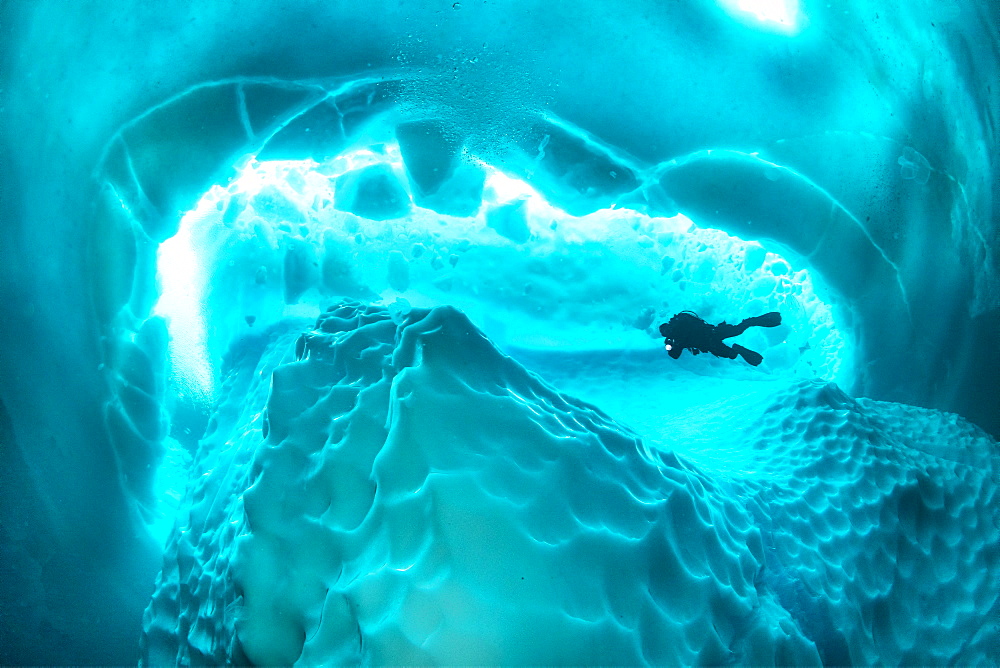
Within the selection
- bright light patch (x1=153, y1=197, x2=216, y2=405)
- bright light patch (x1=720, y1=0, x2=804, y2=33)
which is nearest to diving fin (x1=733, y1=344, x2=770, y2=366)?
bright light patch (x1=720, y1=0, x2=804, y2=33)

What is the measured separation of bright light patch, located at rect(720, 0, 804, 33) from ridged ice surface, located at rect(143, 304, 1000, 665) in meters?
1.63

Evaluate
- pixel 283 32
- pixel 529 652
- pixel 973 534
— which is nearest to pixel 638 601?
pixel 529 652

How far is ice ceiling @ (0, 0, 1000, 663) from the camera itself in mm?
2062

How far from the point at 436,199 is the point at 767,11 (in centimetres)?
151

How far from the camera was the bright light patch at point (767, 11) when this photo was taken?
2182 millimetres

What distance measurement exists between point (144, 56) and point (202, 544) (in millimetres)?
1731

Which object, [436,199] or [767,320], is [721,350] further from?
[436,199]

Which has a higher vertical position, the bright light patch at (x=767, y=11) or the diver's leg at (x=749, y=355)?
the bright light patch at (x=767, y=11)

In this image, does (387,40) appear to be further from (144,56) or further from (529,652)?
(529,652)

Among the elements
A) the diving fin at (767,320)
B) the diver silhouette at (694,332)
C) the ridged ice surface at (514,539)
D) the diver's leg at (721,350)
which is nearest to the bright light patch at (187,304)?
the ridged ice surface at (514,539)

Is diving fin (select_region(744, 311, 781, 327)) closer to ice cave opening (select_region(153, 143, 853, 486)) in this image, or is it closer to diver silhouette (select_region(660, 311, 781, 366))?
diver silhouette (select_region(660, 311, 781, 366))

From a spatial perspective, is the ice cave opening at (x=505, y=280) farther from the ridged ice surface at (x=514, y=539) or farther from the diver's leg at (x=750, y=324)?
the ridged ice surface at (x=514, y=539)

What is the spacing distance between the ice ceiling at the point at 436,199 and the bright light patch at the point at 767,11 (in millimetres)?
19

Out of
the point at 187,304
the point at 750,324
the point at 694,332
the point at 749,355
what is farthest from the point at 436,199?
the point at 749,355
